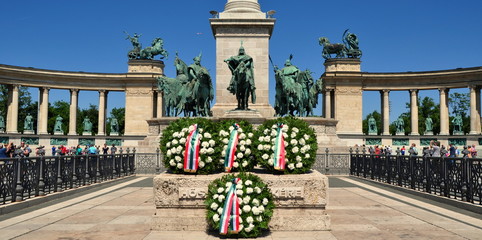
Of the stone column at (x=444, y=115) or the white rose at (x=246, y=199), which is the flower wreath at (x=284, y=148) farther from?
the stone column at (x=444, y=115)

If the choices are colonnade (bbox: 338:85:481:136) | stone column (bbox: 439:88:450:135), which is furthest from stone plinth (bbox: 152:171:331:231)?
stone column (bbox: 439:88:450:135)

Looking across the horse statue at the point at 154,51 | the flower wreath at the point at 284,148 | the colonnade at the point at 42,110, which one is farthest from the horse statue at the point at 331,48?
the flower wreath at the point at 284,148

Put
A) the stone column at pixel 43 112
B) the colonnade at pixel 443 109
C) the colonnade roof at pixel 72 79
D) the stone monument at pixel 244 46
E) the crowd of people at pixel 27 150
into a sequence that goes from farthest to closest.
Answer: the stone column at pixel 43 112, the colonnade at pixel 443 109, the colonnade roof at pixel 72 79, the stone monument at pixel 244 46, the crowd of people at pixel 27 150

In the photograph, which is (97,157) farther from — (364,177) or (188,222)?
(364,177)

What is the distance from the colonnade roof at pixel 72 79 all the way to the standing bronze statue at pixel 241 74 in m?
52.3

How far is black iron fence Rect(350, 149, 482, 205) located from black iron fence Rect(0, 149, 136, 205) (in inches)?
550

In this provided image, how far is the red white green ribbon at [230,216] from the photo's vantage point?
25.0 ft

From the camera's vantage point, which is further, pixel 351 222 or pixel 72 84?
pixel 72 84

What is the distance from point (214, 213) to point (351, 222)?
3596 millimetres

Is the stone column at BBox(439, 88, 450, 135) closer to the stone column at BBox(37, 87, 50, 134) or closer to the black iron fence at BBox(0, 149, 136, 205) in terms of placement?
the black iron fence at BBox(0, 149, 136, 205)

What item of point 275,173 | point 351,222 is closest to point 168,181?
point 275,173

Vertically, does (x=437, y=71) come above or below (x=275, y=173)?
above

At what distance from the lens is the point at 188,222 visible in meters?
8.45

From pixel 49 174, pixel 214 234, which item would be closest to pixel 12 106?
pixel 49 174
